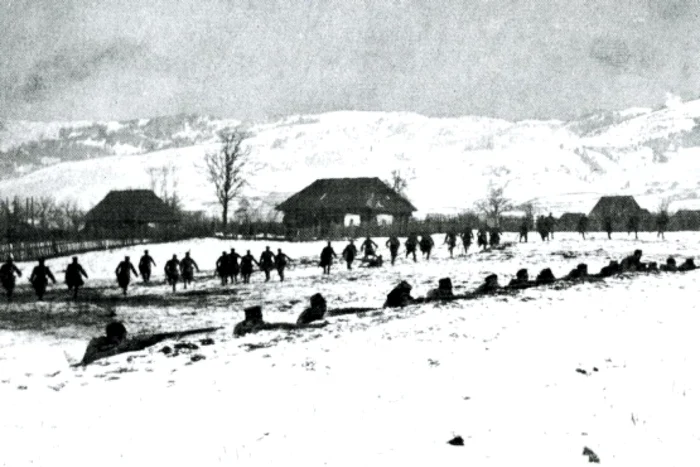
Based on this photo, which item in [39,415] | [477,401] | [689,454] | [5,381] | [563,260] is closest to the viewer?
[689,454]

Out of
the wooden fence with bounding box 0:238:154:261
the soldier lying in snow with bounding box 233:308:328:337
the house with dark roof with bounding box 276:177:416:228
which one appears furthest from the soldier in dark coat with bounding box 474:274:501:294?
the house with dark roof with bounding box 276:177:416:228

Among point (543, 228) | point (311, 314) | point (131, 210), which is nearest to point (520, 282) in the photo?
point (311, 314)

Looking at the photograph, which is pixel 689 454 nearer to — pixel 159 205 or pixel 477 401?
pixel 477 401

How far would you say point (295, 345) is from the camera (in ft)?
35.4

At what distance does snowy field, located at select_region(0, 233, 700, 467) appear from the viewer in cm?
Answer: 643

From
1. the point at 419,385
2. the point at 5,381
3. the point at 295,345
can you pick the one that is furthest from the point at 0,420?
the point at 419,385

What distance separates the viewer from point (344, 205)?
6366 centimetres

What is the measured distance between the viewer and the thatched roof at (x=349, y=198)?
6353 centimetres

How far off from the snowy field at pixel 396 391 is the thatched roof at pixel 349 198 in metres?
48.7

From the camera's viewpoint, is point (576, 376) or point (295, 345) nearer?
point (576, 376)

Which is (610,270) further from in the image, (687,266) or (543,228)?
(543,228)

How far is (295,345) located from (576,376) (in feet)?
14.9

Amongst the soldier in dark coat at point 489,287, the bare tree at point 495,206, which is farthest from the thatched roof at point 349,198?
the soldier in dark coat at point 489,287

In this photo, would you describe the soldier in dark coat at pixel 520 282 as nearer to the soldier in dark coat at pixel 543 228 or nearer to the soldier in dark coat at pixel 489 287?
the soldier in dark coat at pixel 489 287
